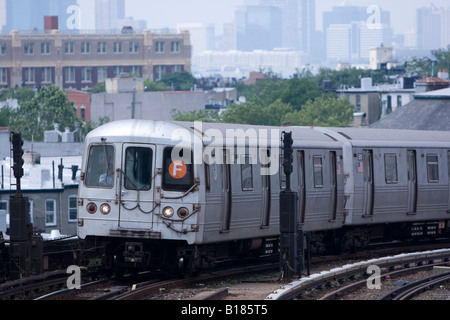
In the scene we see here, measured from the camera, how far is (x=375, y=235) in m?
27.9

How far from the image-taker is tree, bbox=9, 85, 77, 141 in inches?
4459

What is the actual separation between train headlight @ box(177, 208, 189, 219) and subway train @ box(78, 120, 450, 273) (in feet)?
0.08

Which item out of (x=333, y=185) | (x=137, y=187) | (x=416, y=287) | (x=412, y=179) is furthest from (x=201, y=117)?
(x=416, y=287)

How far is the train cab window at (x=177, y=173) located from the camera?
67.2 feet

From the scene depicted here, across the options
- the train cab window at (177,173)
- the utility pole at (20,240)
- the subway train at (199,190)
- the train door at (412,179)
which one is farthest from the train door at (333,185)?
the utility pole at (20,240)

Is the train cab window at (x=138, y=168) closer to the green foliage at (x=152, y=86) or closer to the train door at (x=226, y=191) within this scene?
the train door at (x=226, y=191)

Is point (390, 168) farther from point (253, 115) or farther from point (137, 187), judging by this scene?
point (253, 115)

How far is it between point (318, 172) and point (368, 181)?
2301mm

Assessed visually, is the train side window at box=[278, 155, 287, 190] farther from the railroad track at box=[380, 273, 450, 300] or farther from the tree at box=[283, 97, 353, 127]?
the tree at box=[283, 97, 353, 127]

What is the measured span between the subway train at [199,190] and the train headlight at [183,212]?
24 millimetres

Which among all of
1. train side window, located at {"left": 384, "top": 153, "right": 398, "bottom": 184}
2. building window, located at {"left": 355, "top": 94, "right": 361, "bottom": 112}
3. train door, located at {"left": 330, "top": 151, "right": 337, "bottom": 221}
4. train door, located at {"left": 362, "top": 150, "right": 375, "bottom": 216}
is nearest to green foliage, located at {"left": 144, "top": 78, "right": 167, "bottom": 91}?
building window, located at {"left": 355, "top": 94, "right": 361, "bottom": 112}

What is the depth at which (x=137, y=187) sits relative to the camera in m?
20.7

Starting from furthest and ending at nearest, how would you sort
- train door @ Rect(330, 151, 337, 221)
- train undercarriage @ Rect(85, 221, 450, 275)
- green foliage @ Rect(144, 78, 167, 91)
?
green foliage @ Rect(144, 78, 167, 91) → train door @ Rect(330, 151, 337, 221) → train undercarriage @ Rect(85, 221, 450, 275)
